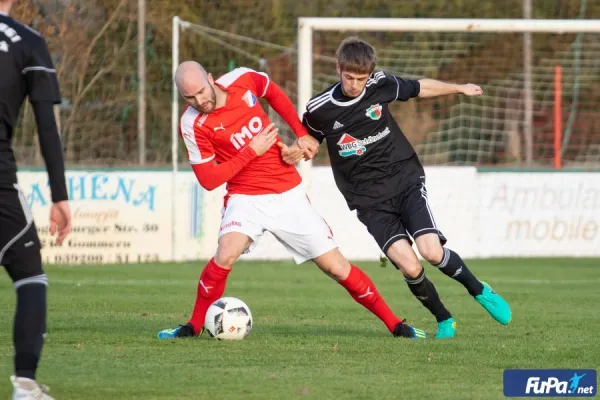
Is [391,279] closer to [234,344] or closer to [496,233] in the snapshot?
[496,233]

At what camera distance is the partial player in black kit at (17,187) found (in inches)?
215

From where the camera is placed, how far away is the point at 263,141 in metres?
8.00

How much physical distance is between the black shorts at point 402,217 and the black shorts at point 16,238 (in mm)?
3360

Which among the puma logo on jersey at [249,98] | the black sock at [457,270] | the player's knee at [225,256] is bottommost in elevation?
the black sock at [457,270]

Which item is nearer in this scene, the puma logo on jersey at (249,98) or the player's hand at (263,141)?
the player's hand at (263,141)

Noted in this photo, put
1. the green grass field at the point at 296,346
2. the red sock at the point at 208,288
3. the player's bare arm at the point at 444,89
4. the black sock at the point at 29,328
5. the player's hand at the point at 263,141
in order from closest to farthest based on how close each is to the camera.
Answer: the black sock at the point at 29,328
the green grass field at the point at 296,346
the player's hand at the point at 263,141
the red sock at the point at 208,288
the player's bare arm at the point at 444,89

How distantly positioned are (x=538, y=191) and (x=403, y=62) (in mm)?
3970

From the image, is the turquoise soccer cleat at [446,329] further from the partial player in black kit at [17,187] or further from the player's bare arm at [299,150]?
the partial player in black kit at [17,187]

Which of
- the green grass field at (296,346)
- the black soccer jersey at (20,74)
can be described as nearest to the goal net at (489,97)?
the green grass field at (296,346)

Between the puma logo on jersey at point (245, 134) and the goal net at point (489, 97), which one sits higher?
the puma logo on jersey at point (245, 134)

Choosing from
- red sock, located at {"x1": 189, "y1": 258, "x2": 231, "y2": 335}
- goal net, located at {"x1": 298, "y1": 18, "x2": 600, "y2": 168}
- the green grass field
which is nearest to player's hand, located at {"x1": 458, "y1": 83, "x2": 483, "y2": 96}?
the green grass field

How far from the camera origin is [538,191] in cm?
1908

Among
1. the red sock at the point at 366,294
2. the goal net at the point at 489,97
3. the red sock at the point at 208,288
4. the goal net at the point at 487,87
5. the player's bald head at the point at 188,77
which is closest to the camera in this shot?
the player's bald head at the point at 188,77

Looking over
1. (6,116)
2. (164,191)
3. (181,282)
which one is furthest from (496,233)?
(6,116)
